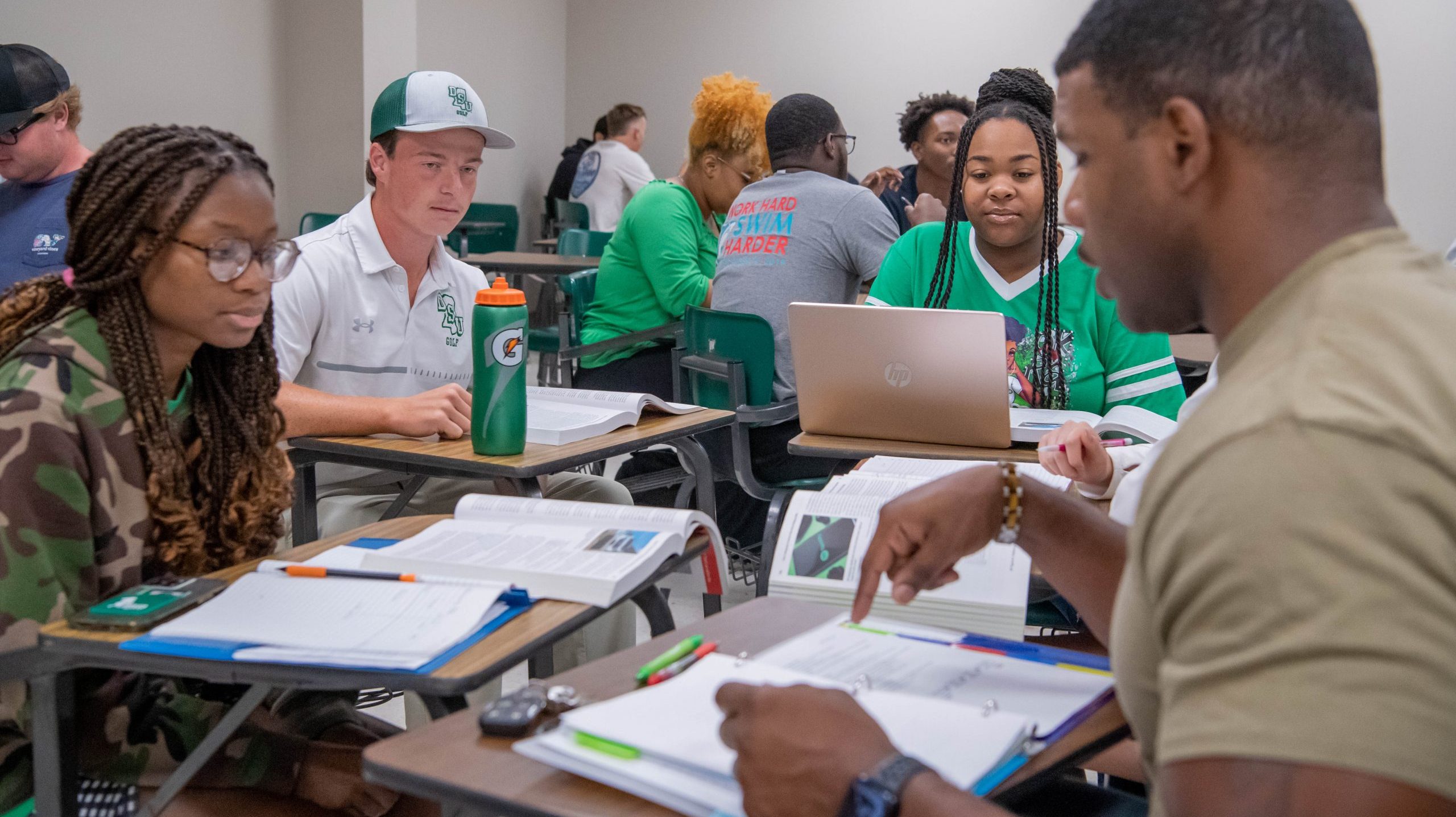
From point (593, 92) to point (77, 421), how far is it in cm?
860

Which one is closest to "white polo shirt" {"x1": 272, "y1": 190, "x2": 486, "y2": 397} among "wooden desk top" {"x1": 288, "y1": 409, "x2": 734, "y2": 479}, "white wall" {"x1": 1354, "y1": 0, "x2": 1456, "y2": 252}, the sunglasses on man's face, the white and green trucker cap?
the white and green trucker cap

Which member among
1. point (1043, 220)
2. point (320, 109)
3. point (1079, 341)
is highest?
point (320, 109)

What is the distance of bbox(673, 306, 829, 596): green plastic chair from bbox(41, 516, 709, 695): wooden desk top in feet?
5.46

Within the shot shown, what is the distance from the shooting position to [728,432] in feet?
10.1

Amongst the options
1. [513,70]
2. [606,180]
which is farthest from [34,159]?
[513,70]

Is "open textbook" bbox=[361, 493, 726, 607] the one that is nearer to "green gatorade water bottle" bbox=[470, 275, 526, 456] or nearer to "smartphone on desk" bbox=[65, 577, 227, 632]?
"smartphone on desk" bbox=[65, 577, 227, 632]

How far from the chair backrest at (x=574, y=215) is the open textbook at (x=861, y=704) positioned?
7026mm

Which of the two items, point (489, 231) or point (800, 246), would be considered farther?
point (489, 231)

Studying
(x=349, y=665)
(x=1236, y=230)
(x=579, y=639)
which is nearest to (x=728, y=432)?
(x=579, y=639)

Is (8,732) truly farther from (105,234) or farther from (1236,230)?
(1236,230)

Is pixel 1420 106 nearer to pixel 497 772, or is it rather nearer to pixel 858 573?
pixel 858 573

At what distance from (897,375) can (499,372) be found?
641 mm

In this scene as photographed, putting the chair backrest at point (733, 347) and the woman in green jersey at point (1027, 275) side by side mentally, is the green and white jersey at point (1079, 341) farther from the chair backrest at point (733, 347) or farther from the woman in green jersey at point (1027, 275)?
the chair backrest at point (733, 347)

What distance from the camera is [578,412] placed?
2266 mm
